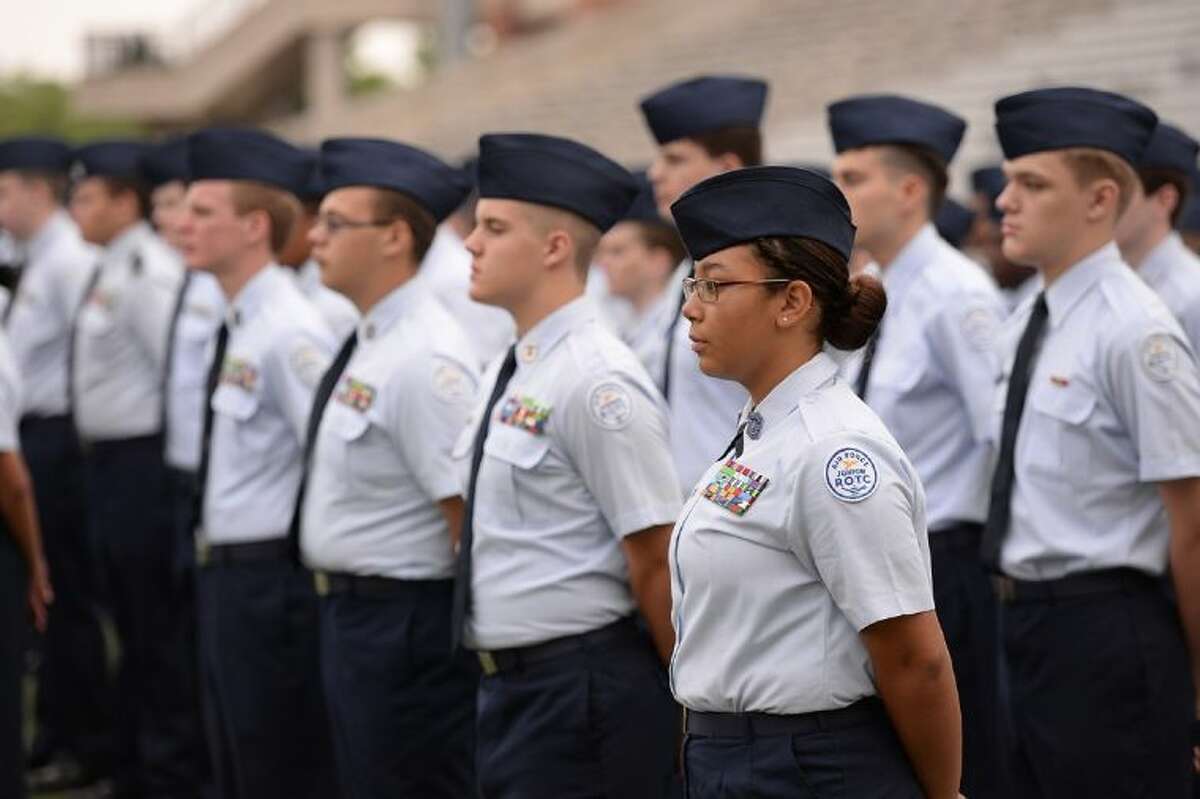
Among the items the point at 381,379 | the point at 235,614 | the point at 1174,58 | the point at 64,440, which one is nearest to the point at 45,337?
the point at 64,440

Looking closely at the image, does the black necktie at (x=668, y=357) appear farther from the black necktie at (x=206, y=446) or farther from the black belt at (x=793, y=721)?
the black belt at (x=793, y=721)

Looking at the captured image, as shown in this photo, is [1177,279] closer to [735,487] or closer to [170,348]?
[735,487]

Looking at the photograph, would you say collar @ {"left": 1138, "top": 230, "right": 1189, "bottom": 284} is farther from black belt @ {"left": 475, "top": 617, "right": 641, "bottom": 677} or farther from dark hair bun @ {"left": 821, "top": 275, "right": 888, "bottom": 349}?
dark hair bun @ {"left": 821, "top": 275, "right": 888, "bottom": 349}

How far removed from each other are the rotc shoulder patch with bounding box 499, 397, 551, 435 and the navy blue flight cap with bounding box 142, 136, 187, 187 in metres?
4.07

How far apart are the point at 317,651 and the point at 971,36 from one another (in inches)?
596

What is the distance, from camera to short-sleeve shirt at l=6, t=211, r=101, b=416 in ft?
26.7

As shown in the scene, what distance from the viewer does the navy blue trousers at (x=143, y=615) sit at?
7.16 m

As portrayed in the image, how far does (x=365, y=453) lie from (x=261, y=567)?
833mm

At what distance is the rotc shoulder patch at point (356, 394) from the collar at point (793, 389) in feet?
5.42

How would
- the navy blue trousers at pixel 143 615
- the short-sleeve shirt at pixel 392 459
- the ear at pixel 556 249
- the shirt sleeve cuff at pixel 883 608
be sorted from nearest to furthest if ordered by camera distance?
the shirt sleeve cuff at pixel 883 608 < the ear at pixel 556 249 < the short-sleeve shirt at pixel 392 459 < the navy blue trousers at pixel 143 615

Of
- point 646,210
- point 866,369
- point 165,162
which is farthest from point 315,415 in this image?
point 165,162

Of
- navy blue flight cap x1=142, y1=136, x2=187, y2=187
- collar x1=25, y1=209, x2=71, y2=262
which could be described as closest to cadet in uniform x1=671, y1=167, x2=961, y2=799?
navy blue flight cap x1=142, y1=136, x2=187, y2=187

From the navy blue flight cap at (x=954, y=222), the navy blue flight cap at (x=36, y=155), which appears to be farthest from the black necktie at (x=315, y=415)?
the navy blue flight cap at (x=36, y=155)

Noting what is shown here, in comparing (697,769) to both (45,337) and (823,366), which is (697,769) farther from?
(45,337)
